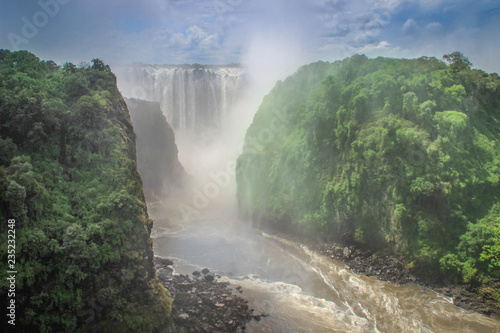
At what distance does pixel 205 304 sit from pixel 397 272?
1387cm

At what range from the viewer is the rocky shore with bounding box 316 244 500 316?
1941 centimetres

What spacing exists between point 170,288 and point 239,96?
131ft

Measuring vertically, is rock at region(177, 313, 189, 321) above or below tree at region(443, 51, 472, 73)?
below

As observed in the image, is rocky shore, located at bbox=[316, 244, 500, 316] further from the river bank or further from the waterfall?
the waterfall

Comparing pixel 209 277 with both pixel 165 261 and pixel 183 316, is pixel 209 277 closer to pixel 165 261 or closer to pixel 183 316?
pixel 165 261

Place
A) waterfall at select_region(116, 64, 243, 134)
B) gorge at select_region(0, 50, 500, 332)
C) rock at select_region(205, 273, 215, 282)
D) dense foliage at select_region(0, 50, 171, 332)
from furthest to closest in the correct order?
waterfall at select_region(116, 64, 243, 134)
rock at select_region(205, 273, 215, 282)
gorge at select_region(0, 50, 500, 332)
dense foliage at select_region(0, 50, 171, 332)

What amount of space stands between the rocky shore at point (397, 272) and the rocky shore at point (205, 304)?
931cm

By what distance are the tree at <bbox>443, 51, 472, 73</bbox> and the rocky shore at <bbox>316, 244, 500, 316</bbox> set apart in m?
18.8

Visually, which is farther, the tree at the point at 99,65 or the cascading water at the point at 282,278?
the tree at the point at 99,65

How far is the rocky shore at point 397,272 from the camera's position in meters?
19.4

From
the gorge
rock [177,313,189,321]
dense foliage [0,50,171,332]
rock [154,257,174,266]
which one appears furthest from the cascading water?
dense foliage [0,50,171,332]

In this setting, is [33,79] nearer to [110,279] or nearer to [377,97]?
[110,279]

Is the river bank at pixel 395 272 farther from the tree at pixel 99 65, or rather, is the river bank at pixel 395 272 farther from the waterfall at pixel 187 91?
the waterfall at pixel 187 91

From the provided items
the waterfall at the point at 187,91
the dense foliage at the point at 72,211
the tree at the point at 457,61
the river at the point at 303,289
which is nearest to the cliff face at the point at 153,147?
the river at the point at 303,289
